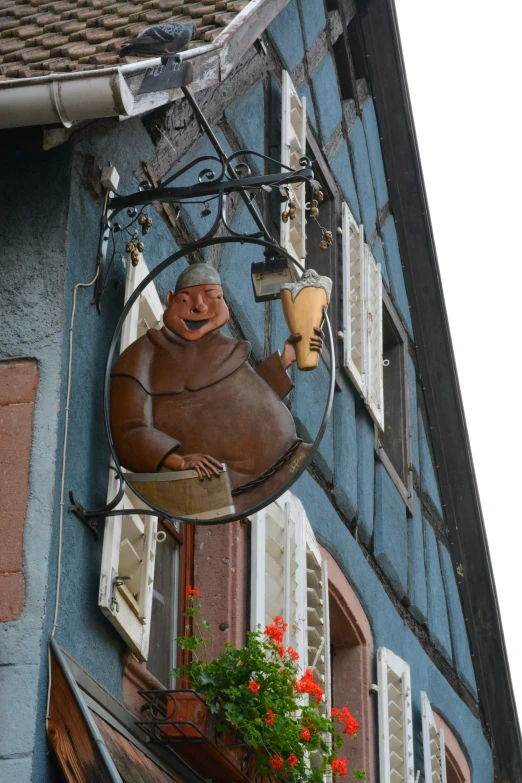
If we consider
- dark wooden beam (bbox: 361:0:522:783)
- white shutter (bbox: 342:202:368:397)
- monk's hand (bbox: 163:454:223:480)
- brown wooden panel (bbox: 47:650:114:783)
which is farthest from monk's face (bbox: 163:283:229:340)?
dark wooden beam (bbox: 361:0:522:783)

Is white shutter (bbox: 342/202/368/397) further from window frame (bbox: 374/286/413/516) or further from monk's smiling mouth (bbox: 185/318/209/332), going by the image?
monk's smiling mouth (bbox: 185/318/209/332)

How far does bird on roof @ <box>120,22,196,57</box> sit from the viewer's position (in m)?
4.82

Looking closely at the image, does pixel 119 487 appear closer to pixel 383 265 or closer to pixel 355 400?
pixel 355 400

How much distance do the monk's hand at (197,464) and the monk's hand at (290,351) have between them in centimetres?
48

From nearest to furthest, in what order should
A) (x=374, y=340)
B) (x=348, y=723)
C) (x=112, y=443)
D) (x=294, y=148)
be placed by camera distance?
(x=112, y=443)
(x=348, y=723)
(x=294, y=148)
(x=374, y=340)

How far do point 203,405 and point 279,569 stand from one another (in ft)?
5.45

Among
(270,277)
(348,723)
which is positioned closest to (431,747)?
(348,723)

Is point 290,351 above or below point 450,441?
below

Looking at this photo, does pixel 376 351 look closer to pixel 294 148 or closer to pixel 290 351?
pixel 294 148

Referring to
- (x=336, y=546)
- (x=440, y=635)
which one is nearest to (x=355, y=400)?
(x=336, y=546)

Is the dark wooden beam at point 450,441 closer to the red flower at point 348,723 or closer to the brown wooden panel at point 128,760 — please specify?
the red flower at point 348,723

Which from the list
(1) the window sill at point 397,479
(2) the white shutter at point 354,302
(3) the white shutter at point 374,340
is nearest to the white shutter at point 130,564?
(2) the white shutter at point 354,302

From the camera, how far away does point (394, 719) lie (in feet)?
25.5

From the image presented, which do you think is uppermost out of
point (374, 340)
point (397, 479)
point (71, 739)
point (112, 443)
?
point (374, 340)
